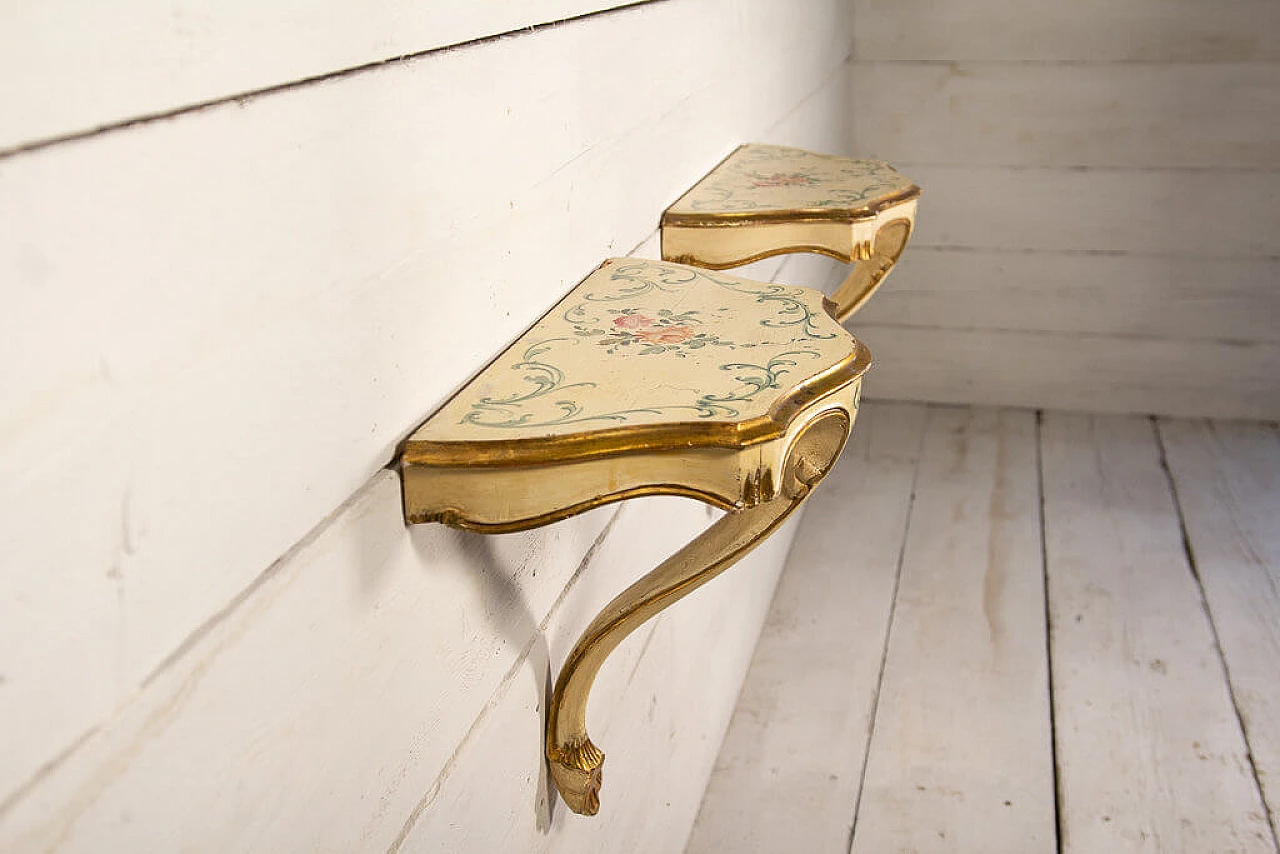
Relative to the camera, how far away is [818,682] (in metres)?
1.88

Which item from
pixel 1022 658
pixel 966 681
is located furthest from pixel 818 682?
pixel 1022 658

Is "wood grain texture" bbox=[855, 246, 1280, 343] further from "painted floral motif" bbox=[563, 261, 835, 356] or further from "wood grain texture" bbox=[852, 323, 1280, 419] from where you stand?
"painted floral motif" bbox=[563, 261, 835, 356]

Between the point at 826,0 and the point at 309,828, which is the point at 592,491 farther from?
the point at 826,0

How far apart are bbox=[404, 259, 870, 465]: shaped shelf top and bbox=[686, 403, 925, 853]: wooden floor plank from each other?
85 centimetres

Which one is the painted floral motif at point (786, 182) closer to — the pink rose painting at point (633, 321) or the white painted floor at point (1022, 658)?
the pink rose painting at point (633, 321)

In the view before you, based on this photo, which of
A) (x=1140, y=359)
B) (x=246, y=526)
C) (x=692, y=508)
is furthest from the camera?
(x=1140, y=359)

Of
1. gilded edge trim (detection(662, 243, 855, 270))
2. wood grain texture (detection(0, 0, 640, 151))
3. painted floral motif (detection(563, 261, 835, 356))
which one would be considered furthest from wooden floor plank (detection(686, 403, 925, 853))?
wood grain texture (detection(0, 0, 640, 151))

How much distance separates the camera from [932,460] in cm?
262

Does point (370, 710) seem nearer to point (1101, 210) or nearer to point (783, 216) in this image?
point (783, 216)

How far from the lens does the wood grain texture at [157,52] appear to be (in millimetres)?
427

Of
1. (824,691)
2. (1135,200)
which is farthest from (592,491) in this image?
(1135,200)

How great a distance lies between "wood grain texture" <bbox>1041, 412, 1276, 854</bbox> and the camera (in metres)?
1.56

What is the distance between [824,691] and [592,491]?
120 cm

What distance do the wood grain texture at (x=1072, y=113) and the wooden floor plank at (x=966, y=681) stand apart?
682 mm
